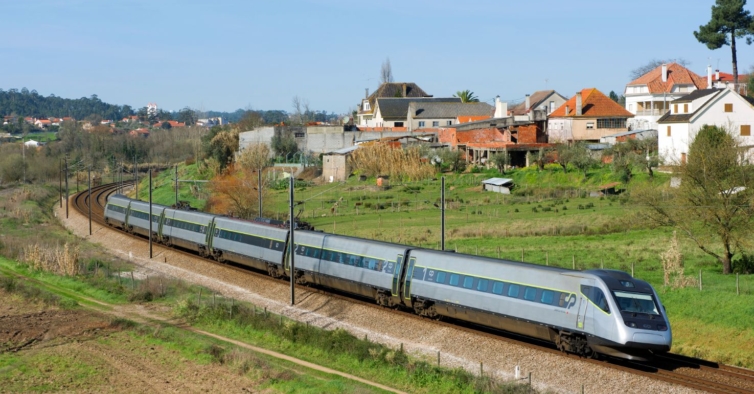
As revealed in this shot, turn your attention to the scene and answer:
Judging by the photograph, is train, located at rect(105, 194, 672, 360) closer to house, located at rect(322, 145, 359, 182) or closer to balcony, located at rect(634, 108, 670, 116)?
house, located at rect(322, 145, 359, 182)

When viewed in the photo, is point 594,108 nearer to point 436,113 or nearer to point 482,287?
point 436,113

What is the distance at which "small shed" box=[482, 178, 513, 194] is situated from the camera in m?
71.9

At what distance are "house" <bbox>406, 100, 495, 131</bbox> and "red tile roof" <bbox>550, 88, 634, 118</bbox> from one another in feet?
88.1

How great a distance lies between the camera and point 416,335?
3098 cm

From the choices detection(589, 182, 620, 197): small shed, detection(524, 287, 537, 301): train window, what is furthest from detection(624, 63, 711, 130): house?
detection(524, 287, 537, 301): train window

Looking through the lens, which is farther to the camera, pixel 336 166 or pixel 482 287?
pixel 336 166

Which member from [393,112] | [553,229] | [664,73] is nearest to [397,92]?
[393,112]

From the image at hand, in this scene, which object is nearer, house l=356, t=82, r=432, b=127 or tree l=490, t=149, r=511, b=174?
tree l=490, t=149, r=511, b=174

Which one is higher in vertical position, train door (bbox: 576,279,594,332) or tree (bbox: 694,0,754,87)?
tree (bbox: 694,0,754,87)

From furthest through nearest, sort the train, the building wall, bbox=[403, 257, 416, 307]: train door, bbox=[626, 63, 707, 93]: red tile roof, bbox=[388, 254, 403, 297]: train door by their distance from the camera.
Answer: bbox=[626, 63, 707, 93]: red tile roof < the building wall < bbox=[388, 254, 403, 297]: train door < bbox=[403, 257, 416, 307]: train door < the train

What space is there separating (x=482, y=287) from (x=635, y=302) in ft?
20.0

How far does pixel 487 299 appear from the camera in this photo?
95.0 feet

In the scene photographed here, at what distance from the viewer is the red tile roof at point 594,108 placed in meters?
93.9

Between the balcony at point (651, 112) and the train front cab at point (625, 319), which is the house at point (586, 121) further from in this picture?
the train front cab at point (625, 319)
